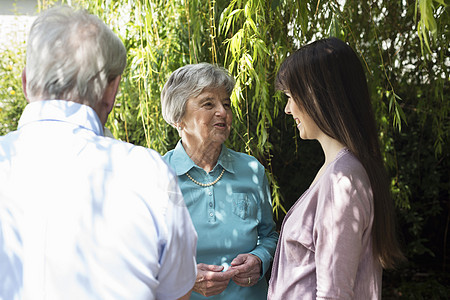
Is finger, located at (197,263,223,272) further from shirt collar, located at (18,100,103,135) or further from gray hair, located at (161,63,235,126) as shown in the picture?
shirt collar, located at (18,100,103,135)

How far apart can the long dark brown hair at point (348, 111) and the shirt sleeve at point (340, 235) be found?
8cm

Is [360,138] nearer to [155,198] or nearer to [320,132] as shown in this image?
[320,132]

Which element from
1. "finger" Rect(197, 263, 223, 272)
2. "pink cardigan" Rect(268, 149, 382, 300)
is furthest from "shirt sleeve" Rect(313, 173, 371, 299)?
"finger" Rect(197, 263, 223, 272)

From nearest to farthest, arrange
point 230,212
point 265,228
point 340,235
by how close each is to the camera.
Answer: point 340,235 → point 230,212 → point 265,228

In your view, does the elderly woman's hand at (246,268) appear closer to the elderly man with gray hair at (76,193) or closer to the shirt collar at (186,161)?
the shirt collar at (186,161)

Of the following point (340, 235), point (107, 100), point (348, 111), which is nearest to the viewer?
point (107, 100)

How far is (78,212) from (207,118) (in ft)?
3.59

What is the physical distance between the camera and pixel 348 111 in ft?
5.02

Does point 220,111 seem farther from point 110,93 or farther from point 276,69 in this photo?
point 110,93

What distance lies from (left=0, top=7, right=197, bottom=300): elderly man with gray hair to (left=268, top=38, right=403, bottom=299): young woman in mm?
499

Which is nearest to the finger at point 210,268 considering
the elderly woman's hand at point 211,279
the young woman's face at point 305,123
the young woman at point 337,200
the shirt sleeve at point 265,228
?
the elderly woman's hand at point 211,279

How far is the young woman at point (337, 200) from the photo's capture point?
4.71 feet

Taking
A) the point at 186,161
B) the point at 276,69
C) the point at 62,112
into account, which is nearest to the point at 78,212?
the point at 62,112

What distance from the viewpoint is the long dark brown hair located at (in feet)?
4.96
